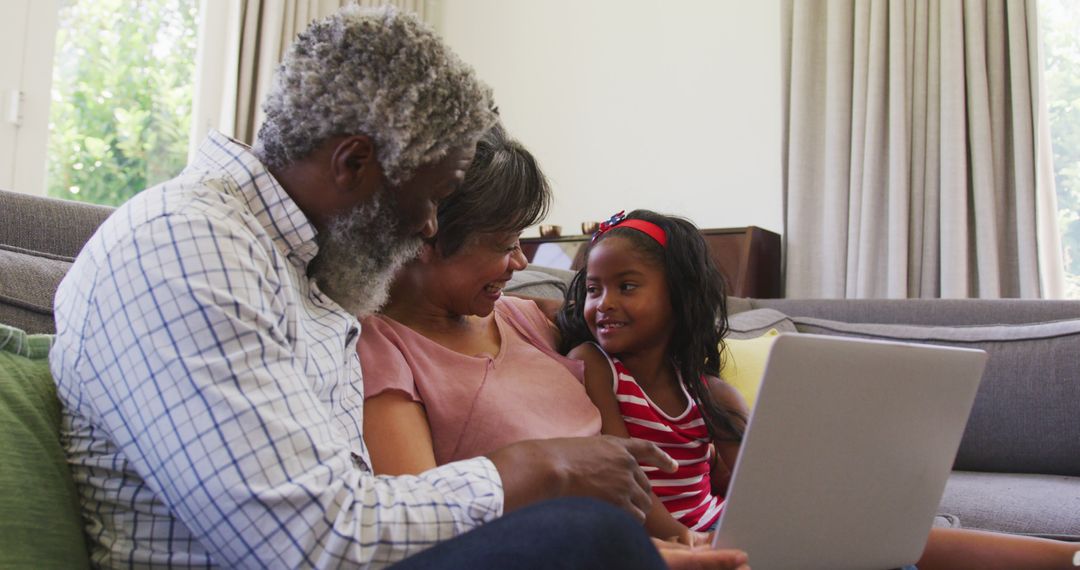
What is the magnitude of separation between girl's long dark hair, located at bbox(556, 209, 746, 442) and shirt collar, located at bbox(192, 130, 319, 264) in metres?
0.69

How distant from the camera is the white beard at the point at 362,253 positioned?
108 cm

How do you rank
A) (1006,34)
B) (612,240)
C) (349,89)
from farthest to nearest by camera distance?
(1006,34) → (612,240) → (349,89)

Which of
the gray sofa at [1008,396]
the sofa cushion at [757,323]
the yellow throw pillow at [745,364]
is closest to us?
the gray sofa at [1008,396]

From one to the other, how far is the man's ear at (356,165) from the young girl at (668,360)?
615 millimetres

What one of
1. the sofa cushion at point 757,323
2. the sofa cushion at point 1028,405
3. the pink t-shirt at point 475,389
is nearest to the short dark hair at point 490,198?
the pink t-shirt at point 475,389

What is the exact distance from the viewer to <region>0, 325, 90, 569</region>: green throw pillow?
854 mm

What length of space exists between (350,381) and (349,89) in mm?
336

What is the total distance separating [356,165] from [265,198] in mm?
106

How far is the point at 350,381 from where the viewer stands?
1.09 m

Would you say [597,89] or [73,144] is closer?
[73,144]

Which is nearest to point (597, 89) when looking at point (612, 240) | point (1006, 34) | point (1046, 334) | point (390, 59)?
point (1006, 34)

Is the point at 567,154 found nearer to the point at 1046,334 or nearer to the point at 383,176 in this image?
the point at 1046,334

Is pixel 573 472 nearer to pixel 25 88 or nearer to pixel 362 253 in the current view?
pixel 362 253

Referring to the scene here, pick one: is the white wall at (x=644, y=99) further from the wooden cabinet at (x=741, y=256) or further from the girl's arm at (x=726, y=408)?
the girl's arm at (x=726, y=408)
